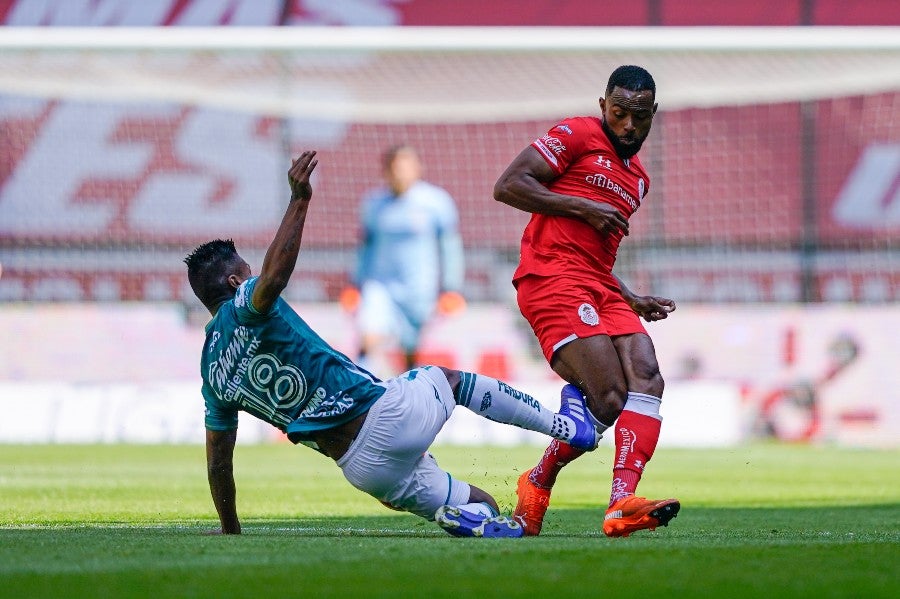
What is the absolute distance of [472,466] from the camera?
13.8 m

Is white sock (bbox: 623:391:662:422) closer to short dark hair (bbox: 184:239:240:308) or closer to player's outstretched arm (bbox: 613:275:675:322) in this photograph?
player's outstretched arm (bbox: 613:275:675:322)

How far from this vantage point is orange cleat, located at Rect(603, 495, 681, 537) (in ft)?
20.0

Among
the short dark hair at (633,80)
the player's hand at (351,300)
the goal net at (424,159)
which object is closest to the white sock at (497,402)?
the short dark hair at (633,80)

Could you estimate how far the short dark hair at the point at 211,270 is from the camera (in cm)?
626

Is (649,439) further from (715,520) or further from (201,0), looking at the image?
(201,0)

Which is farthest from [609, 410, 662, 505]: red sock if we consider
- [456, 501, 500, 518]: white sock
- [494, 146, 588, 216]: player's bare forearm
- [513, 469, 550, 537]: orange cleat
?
[494, 146, 588, 216]: player's bare forearm

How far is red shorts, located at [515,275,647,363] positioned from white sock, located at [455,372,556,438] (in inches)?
21.8

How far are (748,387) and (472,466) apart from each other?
740 centimetres

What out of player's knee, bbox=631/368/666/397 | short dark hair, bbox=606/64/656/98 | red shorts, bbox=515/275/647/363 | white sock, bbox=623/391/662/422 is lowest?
white sock, bbox=623/391/662/422

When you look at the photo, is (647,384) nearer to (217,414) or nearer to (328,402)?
(328,402)

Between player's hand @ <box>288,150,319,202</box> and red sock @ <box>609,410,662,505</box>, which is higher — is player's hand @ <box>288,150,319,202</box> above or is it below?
above

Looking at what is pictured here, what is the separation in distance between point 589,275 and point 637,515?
4.54ft

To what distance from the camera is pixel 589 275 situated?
708cm

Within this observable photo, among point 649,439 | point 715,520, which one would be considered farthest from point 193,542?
point 715,520
